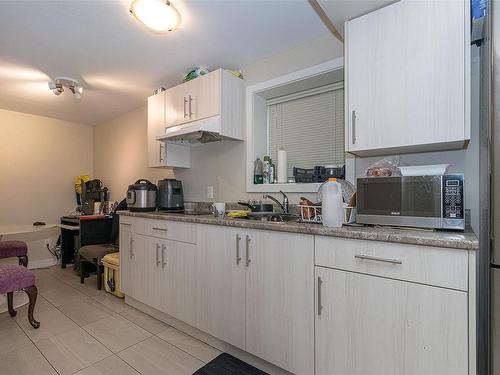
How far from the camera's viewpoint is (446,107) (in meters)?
1.21

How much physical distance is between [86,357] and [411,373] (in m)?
1.94

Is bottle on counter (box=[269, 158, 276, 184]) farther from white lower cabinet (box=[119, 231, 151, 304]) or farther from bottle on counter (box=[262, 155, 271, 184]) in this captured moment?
white lower cabinet (box=[119, 231, 151, 304])

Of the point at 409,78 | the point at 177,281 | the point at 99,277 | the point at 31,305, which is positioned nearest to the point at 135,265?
the point at 177,281

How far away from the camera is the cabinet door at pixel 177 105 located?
8.08ft

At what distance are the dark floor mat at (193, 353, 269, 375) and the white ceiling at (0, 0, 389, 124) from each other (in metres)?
2.17

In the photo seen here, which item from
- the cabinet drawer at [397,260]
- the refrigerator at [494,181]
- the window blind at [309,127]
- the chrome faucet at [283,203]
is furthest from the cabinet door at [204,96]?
the refrigerator at [494,181]

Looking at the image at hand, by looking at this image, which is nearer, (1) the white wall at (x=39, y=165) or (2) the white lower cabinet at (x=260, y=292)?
(2) the white lower cabinet at (x=260, y=292)

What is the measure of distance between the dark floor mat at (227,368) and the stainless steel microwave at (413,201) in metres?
1.15

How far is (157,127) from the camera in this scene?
2.79 metres

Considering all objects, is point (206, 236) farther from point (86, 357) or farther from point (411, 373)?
point (411, 373)

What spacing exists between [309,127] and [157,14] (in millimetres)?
1402

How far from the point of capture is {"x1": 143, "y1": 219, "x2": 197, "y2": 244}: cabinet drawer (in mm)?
1928

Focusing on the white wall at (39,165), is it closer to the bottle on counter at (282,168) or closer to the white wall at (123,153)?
the white wall at (123,153)

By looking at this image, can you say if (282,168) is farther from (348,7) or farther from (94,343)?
(94,343)
